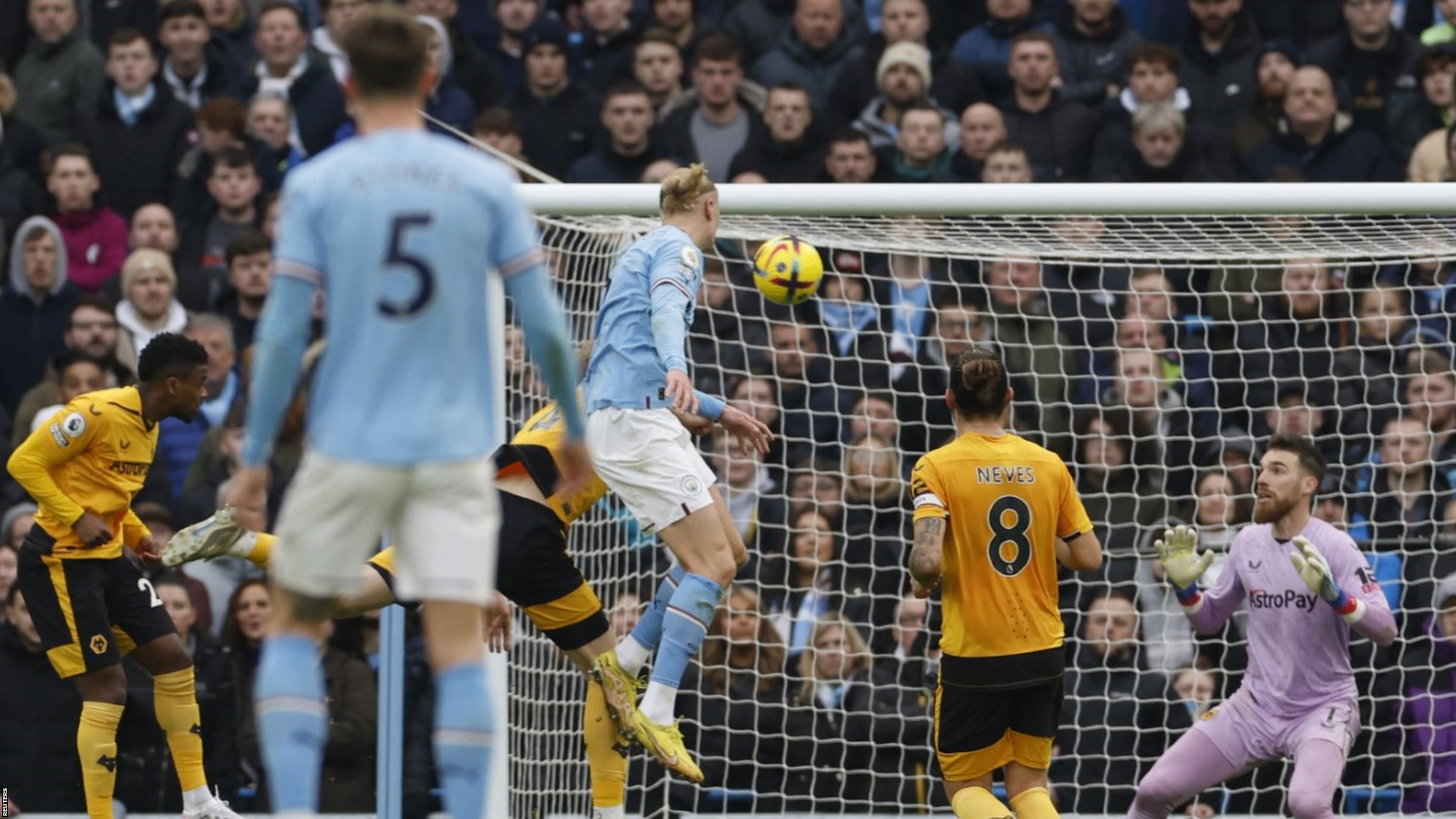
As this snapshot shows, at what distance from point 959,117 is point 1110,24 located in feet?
4.11

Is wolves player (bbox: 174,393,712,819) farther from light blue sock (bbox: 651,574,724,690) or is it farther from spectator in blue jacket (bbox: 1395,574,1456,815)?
spectator in blue jacket (bbox: 1395,574,1456,815)

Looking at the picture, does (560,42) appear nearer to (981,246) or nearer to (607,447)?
(981,246)

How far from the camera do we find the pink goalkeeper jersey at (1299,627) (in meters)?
7.79

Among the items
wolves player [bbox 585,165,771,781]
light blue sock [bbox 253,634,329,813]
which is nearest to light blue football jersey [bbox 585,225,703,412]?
wolves player [bbox 585,165,771,781]

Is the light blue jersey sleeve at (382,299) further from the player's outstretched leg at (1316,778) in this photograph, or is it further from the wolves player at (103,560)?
the player's outstretched leg at (1316,778)

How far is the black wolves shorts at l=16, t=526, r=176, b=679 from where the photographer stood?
8023mm

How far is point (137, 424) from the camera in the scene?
317 inches

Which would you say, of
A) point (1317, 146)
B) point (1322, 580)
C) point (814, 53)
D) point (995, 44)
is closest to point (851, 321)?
point (814, 53)

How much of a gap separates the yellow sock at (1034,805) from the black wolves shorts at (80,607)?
133 inches

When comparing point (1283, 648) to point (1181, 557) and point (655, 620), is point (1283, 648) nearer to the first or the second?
point (1181, 557)

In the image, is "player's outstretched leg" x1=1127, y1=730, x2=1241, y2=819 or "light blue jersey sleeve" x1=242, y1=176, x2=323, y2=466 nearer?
"light blue jersey sleeve" x1=242, y1=176, x2=323, y2=466

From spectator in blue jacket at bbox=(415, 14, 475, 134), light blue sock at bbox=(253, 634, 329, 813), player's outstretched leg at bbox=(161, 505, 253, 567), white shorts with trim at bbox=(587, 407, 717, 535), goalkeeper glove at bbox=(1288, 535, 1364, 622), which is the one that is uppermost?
spectator in blue jacket at bbox=(415, 14, 475, 134)

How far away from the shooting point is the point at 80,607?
8.02 metres

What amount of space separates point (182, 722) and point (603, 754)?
1676 millimetres
